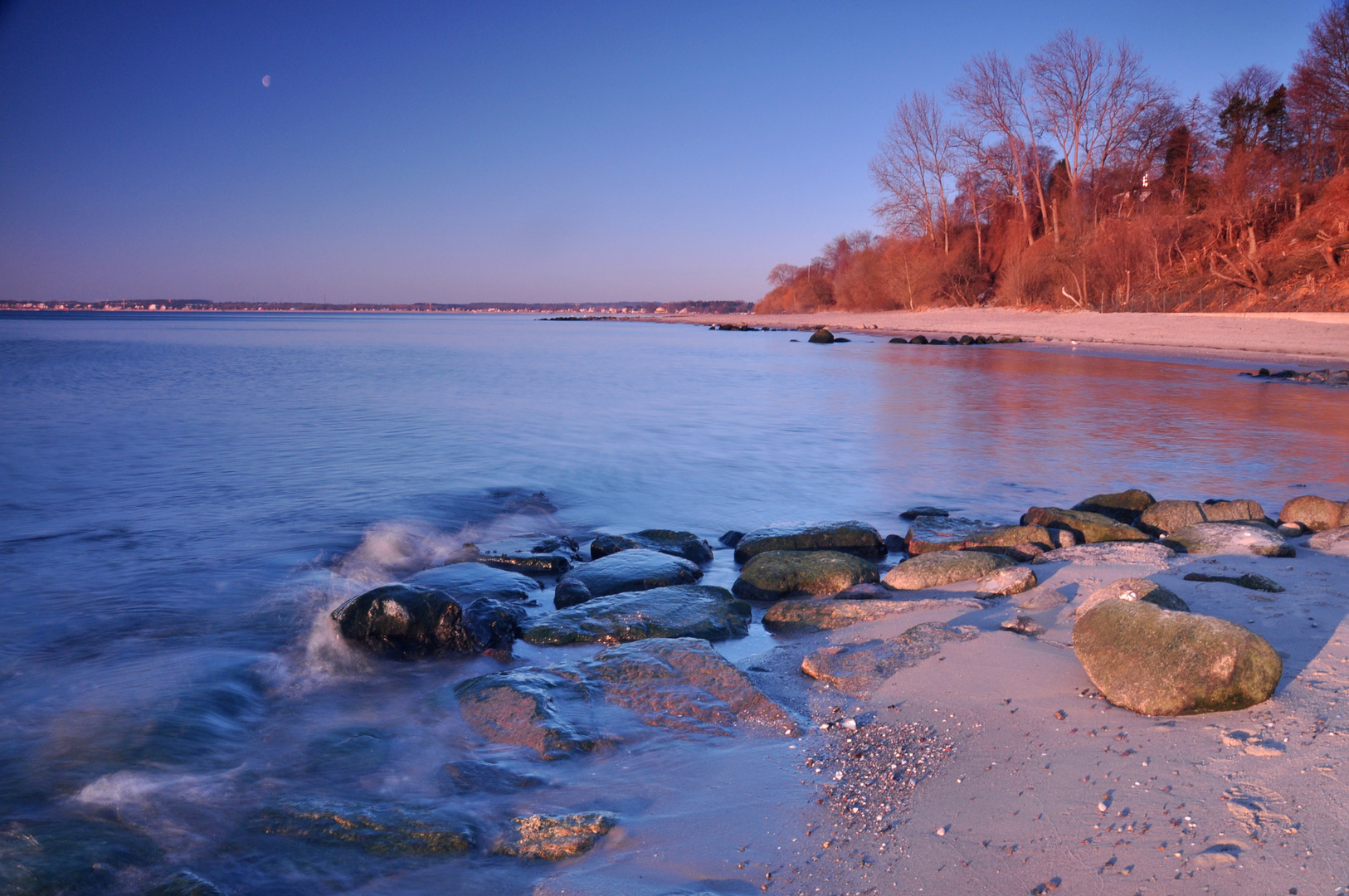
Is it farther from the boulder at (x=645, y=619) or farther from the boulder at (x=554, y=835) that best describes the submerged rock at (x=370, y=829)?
the boulder at (x=645, y=619)

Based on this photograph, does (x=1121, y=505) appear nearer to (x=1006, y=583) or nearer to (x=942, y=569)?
(x=942, y=569)

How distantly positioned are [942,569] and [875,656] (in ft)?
4.60

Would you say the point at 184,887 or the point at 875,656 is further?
the point at 875,656

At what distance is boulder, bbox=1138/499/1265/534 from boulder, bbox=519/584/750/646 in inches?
139

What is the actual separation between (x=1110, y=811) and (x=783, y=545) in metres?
3.64

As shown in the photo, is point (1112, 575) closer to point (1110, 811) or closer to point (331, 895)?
point (1110, 811)

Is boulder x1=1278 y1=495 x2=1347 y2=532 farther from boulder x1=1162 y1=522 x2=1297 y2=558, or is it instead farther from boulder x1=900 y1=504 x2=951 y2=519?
boulder x1=900 y1=504 x2=951 y2=519

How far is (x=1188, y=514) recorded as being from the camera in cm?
608

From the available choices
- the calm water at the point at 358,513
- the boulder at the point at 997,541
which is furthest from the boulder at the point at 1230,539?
the calm water at the point at 358,513

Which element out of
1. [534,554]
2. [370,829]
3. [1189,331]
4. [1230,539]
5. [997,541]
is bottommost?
[370,829]

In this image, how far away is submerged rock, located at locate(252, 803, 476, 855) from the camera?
2.58m

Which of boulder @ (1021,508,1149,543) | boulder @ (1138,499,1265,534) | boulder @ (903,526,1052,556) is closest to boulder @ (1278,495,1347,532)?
boulder @ (1138,499,1265,534)

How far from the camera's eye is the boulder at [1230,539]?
195 inches

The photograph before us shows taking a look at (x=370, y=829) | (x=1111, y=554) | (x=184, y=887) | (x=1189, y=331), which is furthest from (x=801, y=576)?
(x=1189, y=331)
